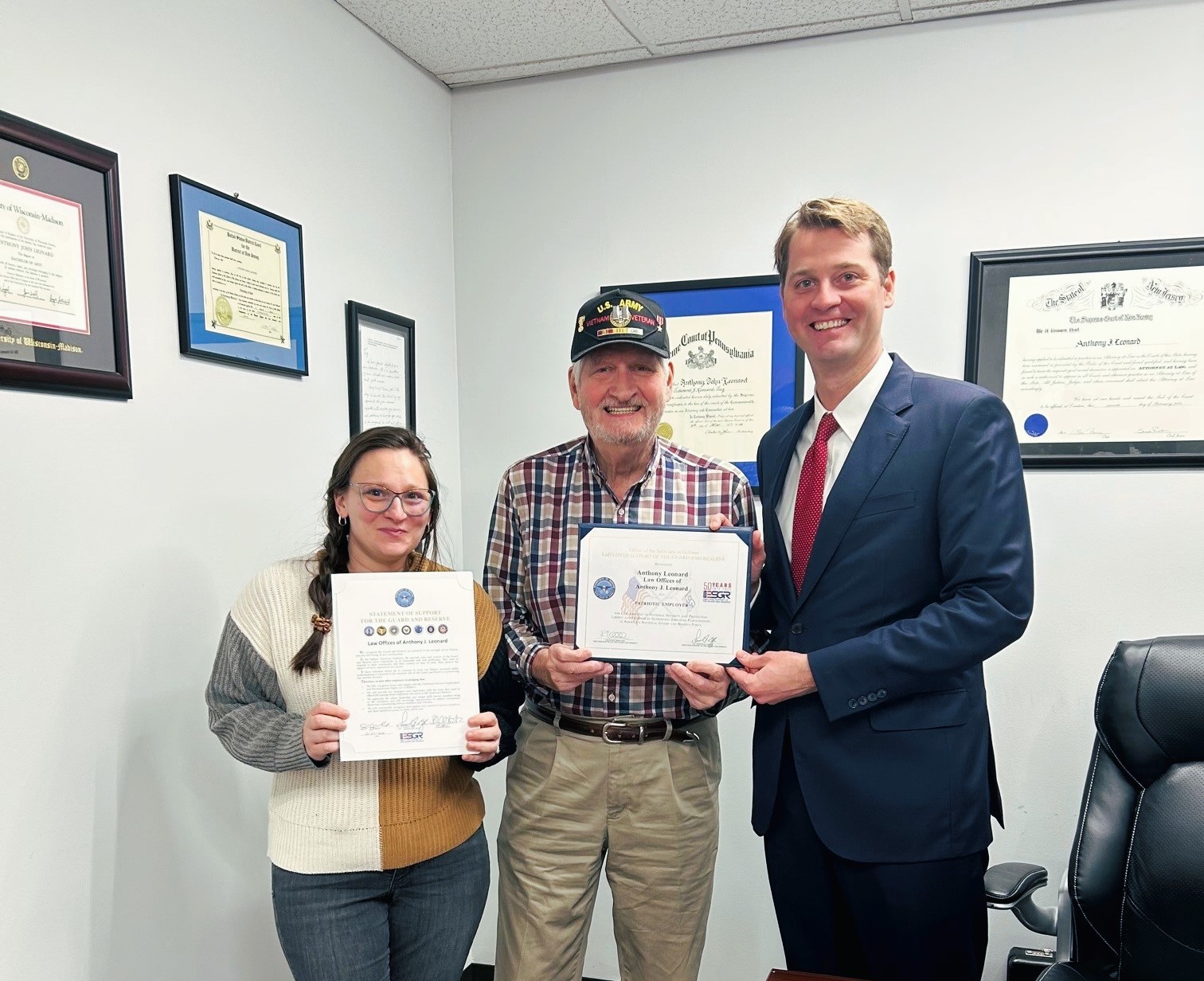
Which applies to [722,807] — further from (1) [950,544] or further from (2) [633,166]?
(2) [633,166]

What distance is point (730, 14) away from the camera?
2141 millimetres

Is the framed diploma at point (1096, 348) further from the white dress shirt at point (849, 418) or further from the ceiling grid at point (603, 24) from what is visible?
the white dress shirt at point (849, 418)

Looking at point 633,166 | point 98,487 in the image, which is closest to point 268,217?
point 98,487

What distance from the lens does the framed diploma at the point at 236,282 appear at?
5.23 feet

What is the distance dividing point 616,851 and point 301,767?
0.64 m

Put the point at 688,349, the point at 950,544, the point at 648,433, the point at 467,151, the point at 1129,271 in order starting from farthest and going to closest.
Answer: the point at 467,151
the point at 688,349
the point at 1129,271
the point at 648,433
the point at 950,544

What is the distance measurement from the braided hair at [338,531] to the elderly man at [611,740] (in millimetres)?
293

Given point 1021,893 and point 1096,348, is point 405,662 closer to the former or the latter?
point 1021,893

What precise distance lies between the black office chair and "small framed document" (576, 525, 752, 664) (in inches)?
25.6

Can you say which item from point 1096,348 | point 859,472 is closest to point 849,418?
point 859,472

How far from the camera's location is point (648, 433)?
1.63 m

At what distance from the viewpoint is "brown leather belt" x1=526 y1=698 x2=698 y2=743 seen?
1.60 meters

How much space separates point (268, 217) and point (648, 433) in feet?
3.16

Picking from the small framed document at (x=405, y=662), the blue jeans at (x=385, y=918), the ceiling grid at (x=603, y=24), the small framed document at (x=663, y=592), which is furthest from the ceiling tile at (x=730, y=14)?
the blue jeans at (x=385, y=918)
